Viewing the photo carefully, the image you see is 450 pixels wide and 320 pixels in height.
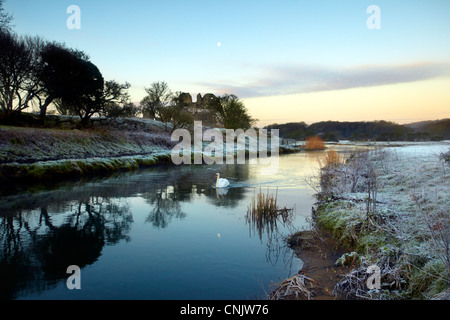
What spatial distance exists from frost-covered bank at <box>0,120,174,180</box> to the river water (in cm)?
357

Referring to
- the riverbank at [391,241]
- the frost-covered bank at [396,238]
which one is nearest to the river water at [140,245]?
the riverbank at [391,241]

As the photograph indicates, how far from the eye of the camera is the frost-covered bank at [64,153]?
51.6 feet

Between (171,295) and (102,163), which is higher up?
(102,163)

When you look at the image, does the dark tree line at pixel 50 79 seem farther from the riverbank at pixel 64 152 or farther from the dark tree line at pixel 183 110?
the dark tree line at pixel 183 110

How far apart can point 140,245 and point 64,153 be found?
1588 cm

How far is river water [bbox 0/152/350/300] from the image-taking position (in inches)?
189

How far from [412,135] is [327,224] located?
56871mm

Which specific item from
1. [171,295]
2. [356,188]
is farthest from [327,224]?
[171,295]

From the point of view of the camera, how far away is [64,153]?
1941 centimetres

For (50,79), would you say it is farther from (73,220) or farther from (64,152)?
(73,220)

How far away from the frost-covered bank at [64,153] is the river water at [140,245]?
3574 mm

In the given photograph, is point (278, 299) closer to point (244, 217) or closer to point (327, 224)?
point (327, 224)

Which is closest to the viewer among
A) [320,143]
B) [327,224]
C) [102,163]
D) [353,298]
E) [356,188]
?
[353,298]
